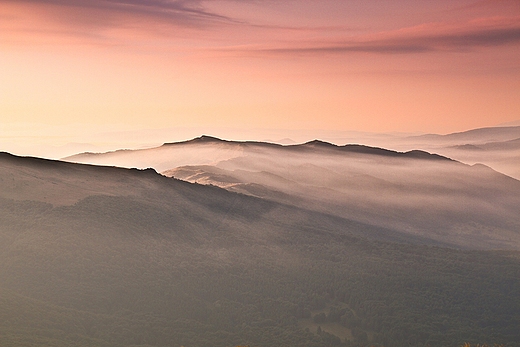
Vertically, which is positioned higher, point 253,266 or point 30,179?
point 30,179

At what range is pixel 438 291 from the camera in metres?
153

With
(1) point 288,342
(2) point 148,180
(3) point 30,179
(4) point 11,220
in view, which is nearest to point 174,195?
(2) point 148,180

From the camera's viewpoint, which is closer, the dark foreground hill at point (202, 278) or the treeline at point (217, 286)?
the treeline at point (217, 286)

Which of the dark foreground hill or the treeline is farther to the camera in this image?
the dark foreground hill

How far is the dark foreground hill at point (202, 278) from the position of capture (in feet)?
378

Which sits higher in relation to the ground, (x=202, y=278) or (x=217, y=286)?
(x=202, y=278)

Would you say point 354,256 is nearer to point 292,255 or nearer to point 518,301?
point 292,255

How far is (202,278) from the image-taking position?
14075 cm

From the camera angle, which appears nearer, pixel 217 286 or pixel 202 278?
pixel 217 286

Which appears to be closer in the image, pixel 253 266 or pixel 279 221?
pixel 253 266

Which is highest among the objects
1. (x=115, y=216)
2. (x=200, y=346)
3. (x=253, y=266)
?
(x=115, y=216)

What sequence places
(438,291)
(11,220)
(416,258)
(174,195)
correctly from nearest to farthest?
(11,220) < (438,291) < (416,258) < (174,195)

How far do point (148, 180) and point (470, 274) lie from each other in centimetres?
10206

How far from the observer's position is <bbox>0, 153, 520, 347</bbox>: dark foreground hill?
115 m
